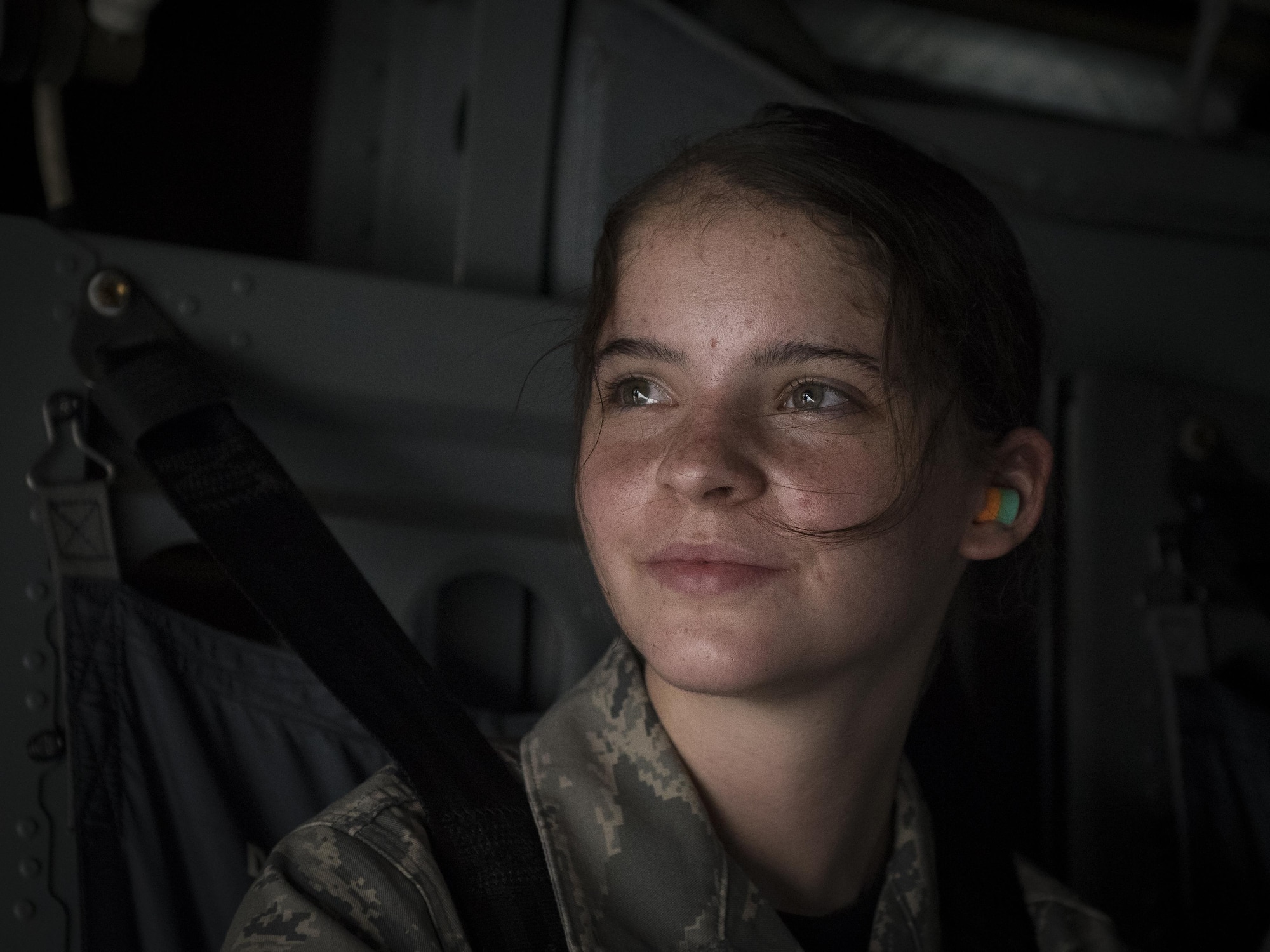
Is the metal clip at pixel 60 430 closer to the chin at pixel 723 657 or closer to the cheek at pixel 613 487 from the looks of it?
the cheek at pixel 613 487

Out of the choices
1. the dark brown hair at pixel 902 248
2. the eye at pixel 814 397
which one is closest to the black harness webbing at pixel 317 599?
the dark brown hair at pixel 902 248

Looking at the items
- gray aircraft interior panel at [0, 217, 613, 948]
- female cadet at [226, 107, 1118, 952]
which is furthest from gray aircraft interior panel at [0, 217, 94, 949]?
female cadet at [226, 107, 1118, 952]

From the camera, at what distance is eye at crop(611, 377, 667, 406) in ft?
3.45

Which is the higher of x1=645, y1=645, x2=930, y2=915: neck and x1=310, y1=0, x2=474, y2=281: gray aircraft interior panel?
x1=310, y1=0, x2=474, y2=281: gray aircraft interior panel

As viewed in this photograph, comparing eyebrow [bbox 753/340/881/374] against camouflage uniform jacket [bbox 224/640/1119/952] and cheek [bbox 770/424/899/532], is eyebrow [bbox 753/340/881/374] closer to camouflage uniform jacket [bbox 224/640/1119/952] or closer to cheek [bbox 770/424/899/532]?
cheek [bbox 770/424/899/532]

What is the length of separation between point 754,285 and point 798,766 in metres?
0.43

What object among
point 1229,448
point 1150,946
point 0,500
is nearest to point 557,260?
point 0,500

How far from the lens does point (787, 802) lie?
41.9 inches

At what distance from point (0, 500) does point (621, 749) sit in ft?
2.08

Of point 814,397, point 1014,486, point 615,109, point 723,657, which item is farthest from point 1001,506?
point 615,109

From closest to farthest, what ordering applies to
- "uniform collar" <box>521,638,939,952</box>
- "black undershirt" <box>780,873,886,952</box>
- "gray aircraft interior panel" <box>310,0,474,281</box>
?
1. "uniform collar" <box>521,638,939,952</box>
2. "black undershirt" <box>780,873,886,952</box>
3. "gray aircraft interior panel" <box>310,0,474,281</box>

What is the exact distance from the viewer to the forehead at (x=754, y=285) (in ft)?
3.18

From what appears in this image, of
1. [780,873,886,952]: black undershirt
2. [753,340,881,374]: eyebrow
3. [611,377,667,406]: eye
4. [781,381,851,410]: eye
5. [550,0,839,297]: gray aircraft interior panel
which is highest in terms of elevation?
[550,0,839,297]: gray aircraft interior panel

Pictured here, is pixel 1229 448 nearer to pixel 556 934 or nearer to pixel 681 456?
pixel 681 456
